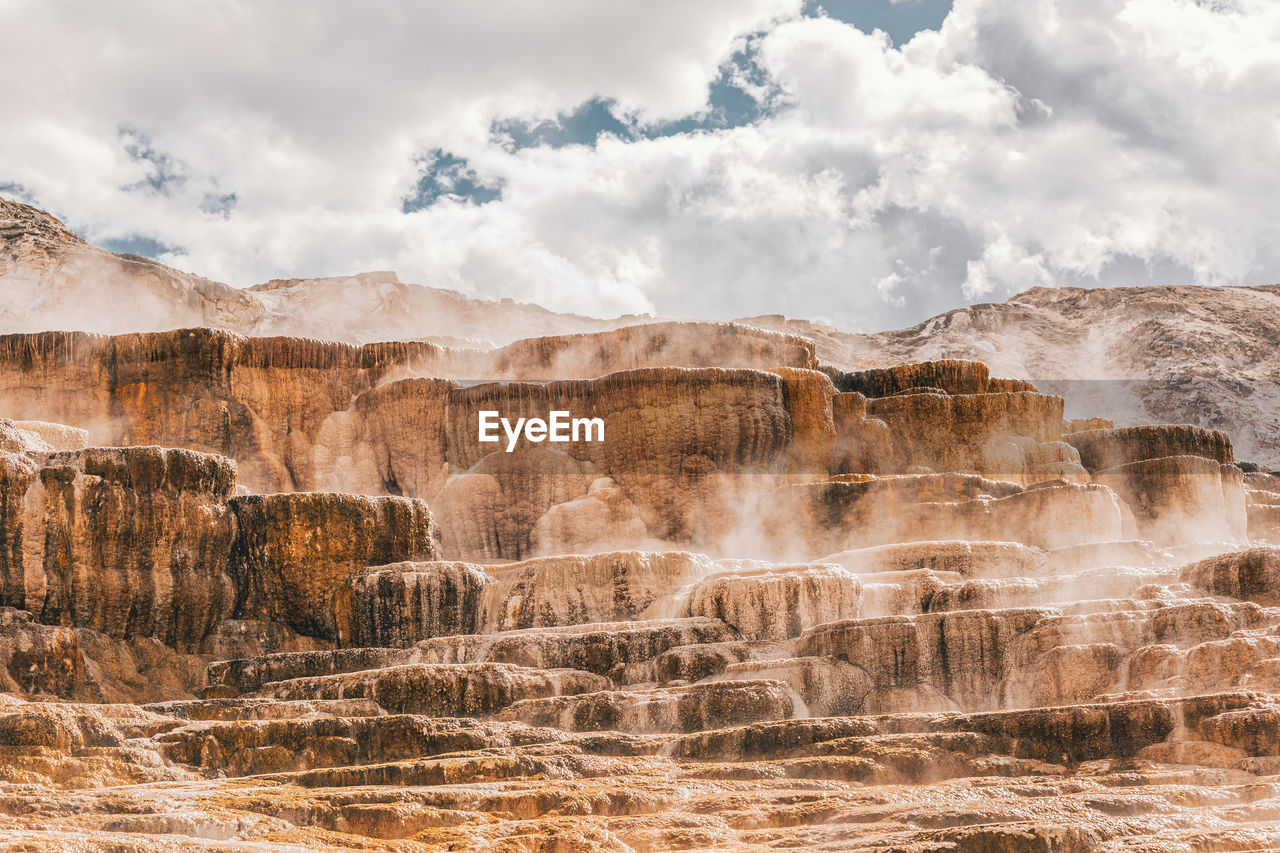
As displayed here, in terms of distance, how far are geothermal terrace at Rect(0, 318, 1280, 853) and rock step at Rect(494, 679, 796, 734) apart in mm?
54

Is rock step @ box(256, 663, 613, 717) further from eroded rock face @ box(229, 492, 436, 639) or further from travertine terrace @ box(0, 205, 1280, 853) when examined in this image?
eroded rock face @ box(229, 492, 436, 639)

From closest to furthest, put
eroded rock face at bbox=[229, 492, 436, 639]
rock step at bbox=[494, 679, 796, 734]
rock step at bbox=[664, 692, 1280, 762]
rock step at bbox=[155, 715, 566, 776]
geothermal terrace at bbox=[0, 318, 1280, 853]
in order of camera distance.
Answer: geothermal terrace at bbox=[0, 318, 1280, 853] → rock step at bbox=[664, 692, 1280, 762] → rock step at bbox=[155, 715, 566, 776] → rock step at bbox=[494, 679, 796, 734] → eroded rock face at bbox=[229, 492, 436, 639]

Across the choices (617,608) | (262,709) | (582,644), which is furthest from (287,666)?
(617,608)

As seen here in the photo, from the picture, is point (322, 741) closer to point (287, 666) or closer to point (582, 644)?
point (582, 644)

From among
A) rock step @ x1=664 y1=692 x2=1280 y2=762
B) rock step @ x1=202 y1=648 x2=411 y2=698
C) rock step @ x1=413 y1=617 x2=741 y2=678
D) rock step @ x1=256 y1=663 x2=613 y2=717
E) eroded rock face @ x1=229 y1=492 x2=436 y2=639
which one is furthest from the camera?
eroded rock face @ x1=229 y1=492 x2=436 y2=639

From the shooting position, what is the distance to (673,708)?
48.2ft

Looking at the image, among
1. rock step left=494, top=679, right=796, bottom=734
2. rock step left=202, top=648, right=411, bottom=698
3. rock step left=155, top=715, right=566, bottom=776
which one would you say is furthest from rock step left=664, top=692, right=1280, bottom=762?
rock step left=202, top=648, right=411, bottom=698

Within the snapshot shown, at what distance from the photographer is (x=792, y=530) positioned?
26234mm

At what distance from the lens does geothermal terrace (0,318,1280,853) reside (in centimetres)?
1030

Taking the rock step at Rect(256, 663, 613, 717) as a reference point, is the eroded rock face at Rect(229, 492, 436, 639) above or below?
above

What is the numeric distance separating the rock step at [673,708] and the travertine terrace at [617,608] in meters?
0.06

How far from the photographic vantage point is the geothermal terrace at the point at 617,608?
10.3 meters

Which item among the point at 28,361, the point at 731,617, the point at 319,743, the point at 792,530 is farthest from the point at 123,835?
the point at 28,361

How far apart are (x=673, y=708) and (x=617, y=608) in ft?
21.9
